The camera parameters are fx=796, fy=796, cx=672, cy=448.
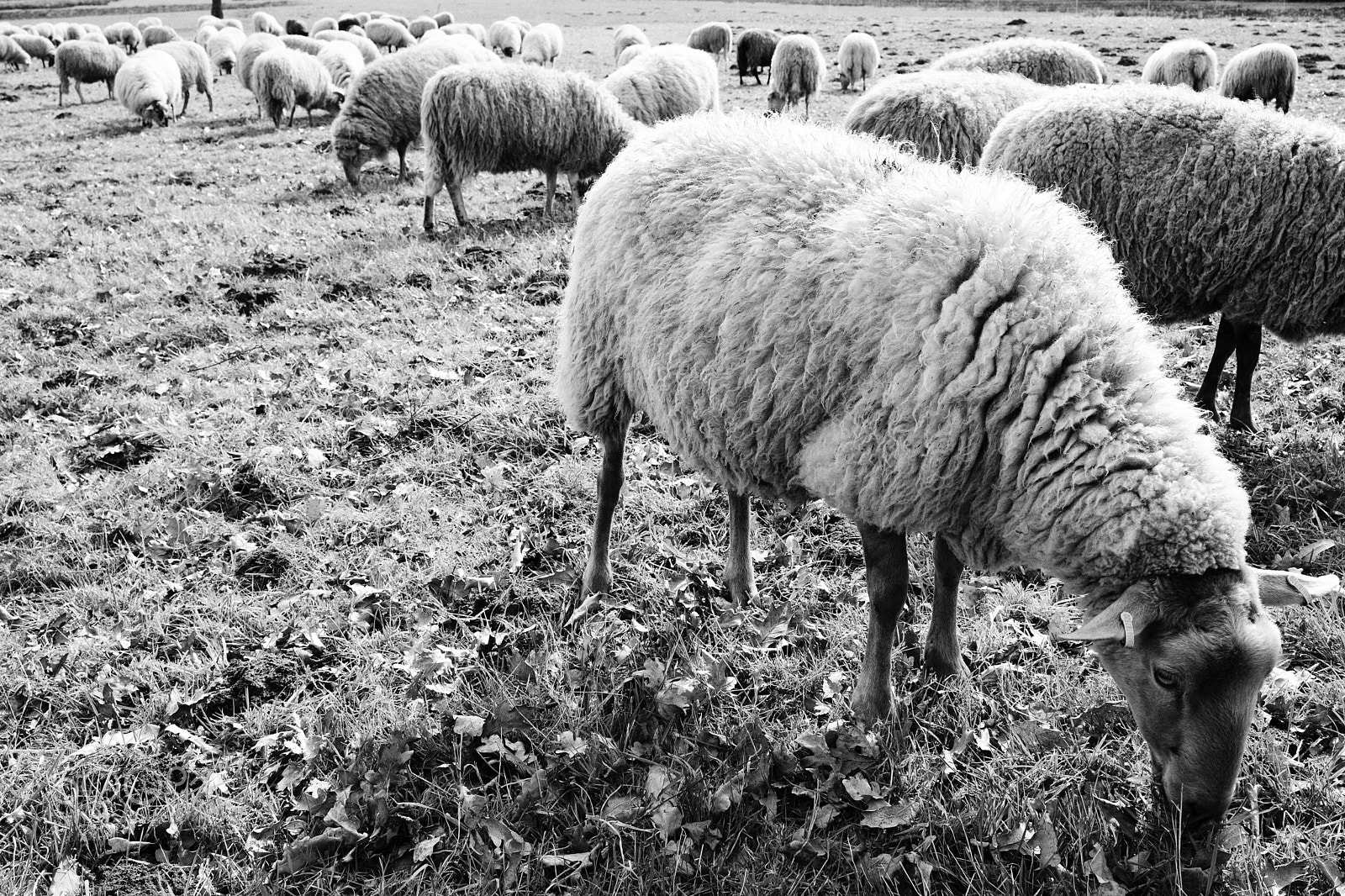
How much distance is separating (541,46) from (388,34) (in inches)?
230

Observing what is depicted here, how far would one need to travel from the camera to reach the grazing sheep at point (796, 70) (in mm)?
19781

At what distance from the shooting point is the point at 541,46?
29.3 metres

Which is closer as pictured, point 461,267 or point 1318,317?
point 1318,317

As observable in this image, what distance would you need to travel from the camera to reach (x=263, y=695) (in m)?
3.00

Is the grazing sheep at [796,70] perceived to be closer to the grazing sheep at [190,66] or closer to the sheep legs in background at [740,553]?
the grazing sheep at [190,66]

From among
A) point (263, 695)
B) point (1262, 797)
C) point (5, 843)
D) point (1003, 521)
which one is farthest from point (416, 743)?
point (1262, 797)

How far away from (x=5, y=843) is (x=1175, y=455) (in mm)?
3539

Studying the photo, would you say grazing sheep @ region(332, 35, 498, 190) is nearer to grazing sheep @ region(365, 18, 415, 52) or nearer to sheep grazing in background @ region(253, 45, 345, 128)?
sheep grazing in background @ region(253, 45, 345, 128)

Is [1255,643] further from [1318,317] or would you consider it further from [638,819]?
[1318,317]

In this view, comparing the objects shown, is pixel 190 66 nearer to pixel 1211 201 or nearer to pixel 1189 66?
pixel 1189 66

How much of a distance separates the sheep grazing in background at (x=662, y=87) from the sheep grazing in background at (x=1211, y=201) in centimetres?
843

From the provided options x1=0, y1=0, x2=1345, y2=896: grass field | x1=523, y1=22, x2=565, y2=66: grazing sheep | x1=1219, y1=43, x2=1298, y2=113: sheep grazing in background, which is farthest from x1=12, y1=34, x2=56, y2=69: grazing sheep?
x1=1219, y1=43, x2=1298, y2=113: sheep grazing in background

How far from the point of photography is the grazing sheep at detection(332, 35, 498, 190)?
11391 millimetres

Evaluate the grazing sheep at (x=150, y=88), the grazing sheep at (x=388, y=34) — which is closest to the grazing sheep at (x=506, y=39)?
the grazing sheep at (x=388, y=34)
